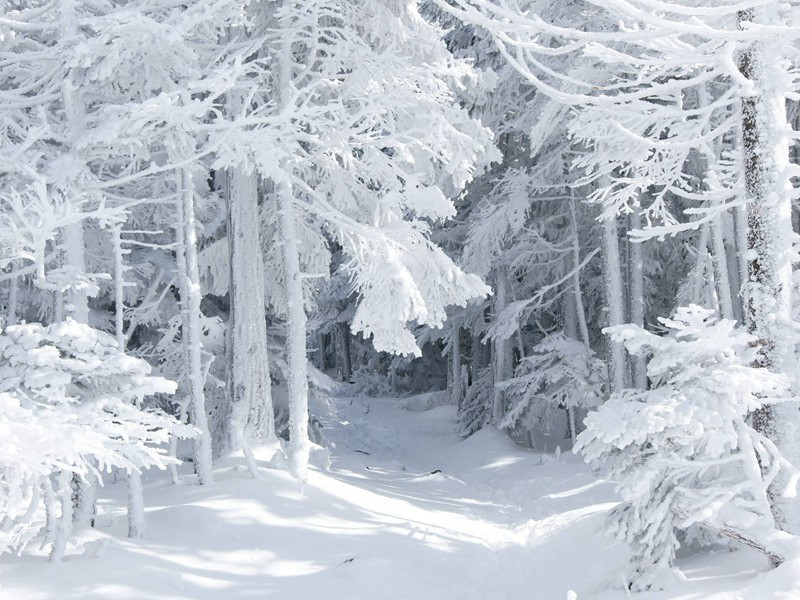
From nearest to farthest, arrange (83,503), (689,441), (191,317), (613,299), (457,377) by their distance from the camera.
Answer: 1. (689,441)
2. (83,503)
3. (191,317)
4. (613,299)
5. (457,377)

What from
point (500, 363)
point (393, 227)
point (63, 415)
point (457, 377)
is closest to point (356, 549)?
point (63, 415)

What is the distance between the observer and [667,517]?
5918mm

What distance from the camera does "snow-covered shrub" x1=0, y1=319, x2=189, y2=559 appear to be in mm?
4844

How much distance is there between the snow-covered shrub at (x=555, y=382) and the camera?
15.8 m

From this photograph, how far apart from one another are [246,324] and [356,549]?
487 centimetres

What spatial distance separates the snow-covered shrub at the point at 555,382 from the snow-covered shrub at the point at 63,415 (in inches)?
414

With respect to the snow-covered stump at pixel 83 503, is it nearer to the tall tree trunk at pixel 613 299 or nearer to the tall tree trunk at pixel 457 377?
the tall tree trunk at pixel 613 299

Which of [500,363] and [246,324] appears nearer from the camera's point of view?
[246,324]

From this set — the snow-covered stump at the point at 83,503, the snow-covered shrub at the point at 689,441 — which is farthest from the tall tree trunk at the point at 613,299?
the snow-covered stump at the point at 83,503

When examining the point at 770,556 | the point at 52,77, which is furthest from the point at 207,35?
the point at 770,556

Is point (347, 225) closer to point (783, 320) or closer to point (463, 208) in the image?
point (783, 320)

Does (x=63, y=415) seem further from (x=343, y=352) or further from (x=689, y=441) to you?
(x=343, y=352)

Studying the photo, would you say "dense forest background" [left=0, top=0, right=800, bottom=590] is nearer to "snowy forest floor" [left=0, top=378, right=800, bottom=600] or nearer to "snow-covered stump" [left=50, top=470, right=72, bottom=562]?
"snow-covered stump" [left=50, top=470, right=72, bottom=562]

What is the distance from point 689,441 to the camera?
546cm
